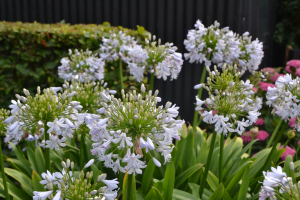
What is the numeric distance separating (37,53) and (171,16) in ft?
9.34

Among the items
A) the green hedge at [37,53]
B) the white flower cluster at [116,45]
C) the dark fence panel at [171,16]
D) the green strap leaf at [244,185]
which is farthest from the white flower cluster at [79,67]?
the dark fence panel at [171,16]

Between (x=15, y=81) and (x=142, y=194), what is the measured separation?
10.1ft

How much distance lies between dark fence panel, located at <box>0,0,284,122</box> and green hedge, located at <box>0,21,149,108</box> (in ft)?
5.32

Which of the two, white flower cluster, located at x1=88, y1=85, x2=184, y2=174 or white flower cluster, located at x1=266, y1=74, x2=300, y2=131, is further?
white flower cluster, located at x1=266, y1=74, x2=300, y2=131

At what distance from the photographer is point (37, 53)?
4.36 m

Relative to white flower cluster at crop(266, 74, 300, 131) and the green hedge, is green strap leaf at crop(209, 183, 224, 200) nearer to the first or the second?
white flower cluster at crop(266, 74, 300, 131)

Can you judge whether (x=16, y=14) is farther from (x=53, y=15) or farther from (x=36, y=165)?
(x=36, y=165)

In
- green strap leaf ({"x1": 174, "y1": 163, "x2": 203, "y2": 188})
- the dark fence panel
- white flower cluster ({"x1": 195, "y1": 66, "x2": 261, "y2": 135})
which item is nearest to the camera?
white flower cluster ({"x1": 195, "y1": 66, "x2": 261, "y2": 135})

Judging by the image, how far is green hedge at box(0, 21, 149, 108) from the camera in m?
4.30

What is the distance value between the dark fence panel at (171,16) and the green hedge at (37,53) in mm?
1621

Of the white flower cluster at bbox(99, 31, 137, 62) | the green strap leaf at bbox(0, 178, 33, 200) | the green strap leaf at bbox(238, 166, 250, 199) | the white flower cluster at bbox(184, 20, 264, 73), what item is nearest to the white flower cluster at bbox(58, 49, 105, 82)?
the white flower cluster at bbox(99, 31, 137, 62)

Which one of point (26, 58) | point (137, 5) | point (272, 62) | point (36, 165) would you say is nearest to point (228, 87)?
point (36, 165)

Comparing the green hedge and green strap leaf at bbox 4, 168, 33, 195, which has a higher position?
the green hedge

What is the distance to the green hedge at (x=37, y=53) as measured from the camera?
169 inches
